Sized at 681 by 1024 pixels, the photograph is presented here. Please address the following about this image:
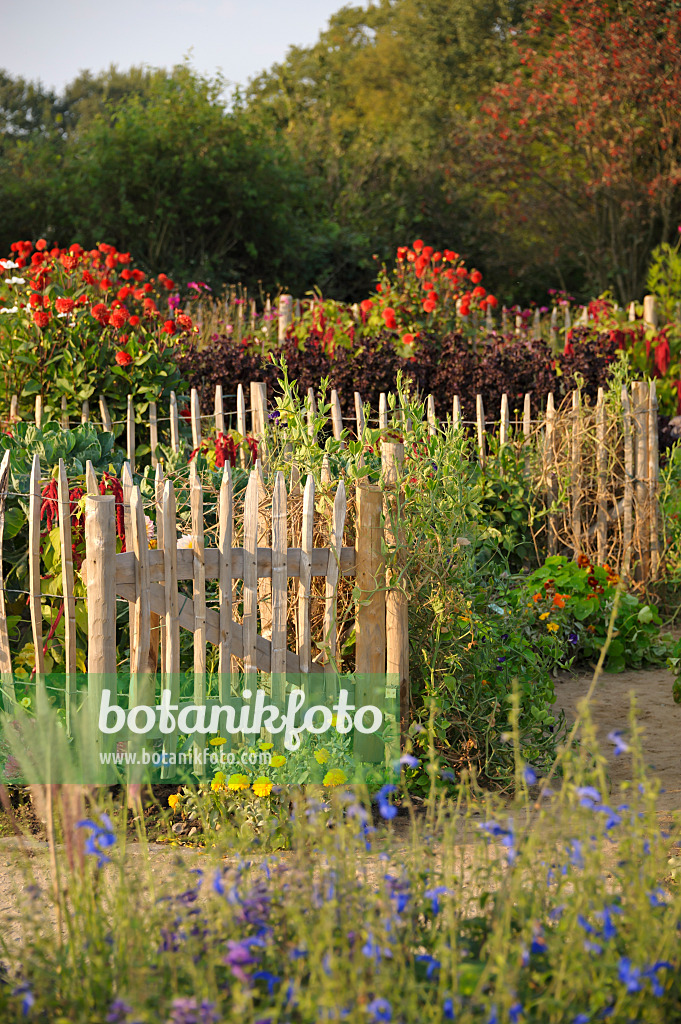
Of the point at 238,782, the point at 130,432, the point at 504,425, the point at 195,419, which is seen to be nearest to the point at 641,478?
the point at 504,425

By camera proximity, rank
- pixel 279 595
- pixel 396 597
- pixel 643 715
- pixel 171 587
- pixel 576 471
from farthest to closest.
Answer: pixel 576 471, pixel 643 715, pixel 396 597, pixel 279 595, pixel 171 587

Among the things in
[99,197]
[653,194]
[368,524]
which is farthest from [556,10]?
[368,524]

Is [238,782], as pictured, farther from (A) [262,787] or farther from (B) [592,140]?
(B) [592,140]

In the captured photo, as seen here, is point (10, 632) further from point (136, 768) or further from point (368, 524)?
point (368, 524)

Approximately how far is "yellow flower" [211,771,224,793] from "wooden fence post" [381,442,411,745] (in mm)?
685

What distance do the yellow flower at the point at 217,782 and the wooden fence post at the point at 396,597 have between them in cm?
69

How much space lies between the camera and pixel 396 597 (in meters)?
3.50

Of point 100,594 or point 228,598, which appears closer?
point 100,594

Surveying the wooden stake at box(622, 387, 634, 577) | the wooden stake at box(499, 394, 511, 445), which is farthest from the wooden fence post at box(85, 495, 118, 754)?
the wooden stake at box(622, 387, 634, 577)

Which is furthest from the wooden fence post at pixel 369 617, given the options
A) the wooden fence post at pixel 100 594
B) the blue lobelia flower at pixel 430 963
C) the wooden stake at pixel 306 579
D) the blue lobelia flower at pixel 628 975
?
the blue lobelia flower at pixel 628 975

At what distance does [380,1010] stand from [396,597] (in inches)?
79.2

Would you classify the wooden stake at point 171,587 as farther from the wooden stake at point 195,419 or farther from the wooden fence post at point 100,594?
the wooden stake at point 195,419

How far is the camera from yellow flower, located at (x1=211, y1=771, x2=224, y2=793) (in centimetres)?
328

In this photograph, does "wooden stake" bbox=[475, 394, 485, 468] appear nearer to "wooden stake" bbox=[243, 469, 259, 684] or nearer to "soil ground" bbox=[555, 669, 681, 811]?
"soil ground" bbox=[555, 669, 681, 811]
